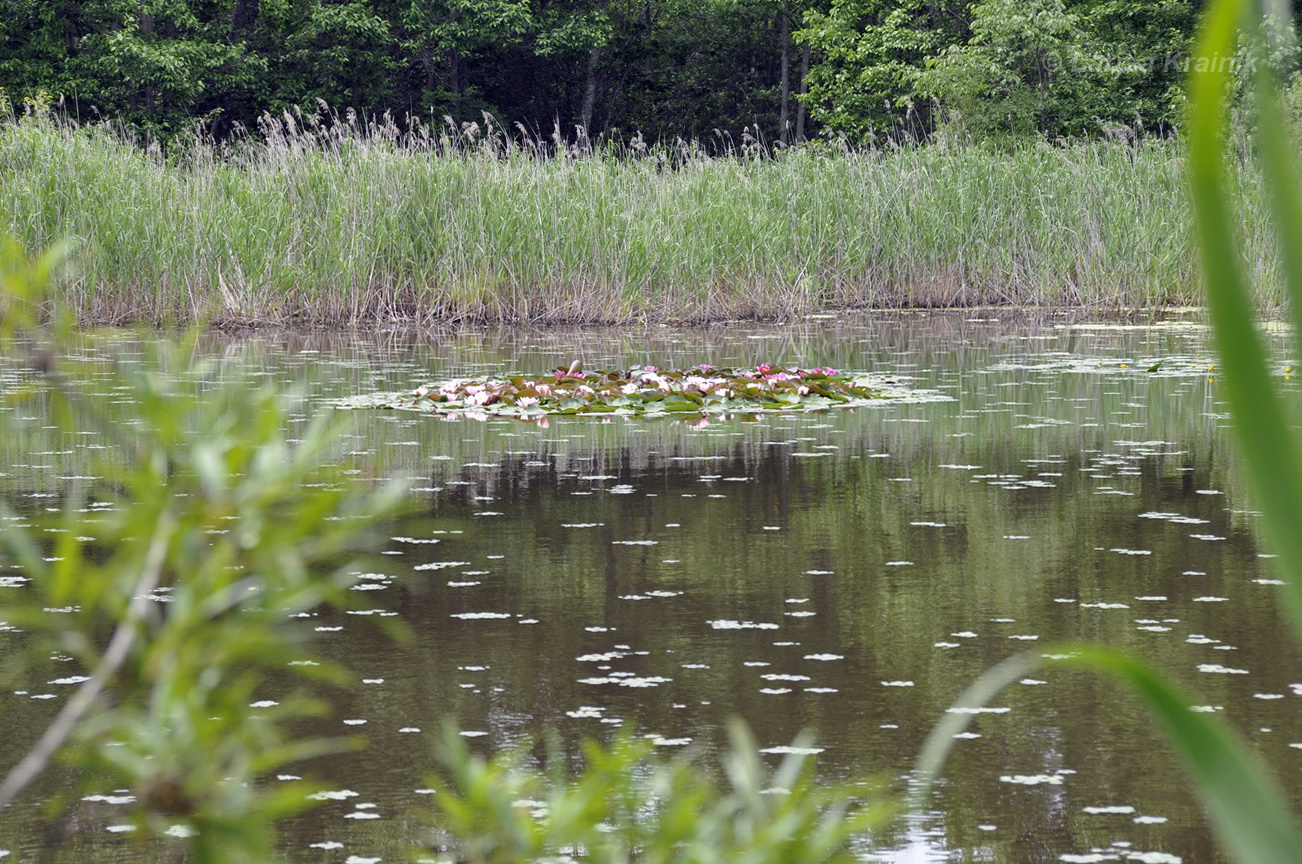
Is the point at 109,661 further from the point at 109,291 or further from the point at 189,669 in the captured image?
the point at 109,291

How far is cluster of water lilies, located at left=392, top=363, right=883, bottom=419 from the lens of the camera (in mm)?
8578

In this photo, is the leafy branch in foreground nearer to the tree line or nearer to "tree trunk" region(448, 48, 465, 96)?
the tree line

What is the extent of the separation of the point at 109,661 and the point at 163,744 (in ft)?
0.20

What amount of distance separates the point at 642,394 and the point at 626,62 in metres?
29.1

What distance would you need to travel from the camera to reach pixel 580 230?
1398cm

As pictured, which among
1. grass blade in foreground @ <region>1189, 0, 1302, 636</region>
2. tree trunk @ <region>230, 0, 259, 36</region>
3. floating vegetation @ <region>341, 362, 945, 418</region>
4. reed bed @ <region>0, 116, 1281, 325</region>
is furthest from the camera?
tree trunk @ <region>230, 0, 259, 36</region>

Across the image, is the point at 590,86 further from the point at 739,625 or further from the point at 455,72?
the point at 739,625

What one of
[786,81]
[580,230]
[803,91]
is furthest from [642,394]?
[803,91]

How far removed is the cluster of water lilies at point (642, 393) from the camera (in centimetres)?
858

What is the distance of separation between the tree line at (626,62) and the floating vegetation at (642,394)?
12580 mm

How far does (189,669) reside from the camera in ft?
2.47

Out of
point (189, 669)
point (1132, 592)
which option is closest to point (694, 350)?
point (1132, 592)

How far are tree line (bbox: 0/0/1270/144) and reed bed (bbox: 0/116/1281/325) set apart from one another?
5.64 m

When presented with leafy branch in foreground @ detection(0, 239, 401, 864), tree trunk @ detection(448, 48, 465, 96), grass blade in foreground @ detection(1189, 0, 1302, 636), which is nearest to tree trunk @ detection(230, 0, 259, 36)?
tree trunk @ detection(448, 48, 465, 96)
